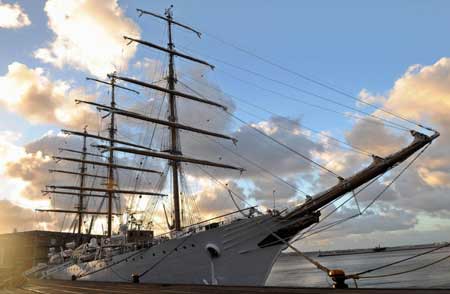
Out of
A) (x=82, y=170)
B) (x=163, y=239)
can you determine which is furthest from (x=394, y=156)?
(x=82, y=170)

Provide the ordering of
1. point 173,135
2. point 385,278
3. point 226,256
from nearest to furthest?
1. point 226,256
2. point 173,135
3. point 385,278

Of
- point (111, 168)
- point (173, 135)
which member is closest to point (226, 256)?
point (173, 135)

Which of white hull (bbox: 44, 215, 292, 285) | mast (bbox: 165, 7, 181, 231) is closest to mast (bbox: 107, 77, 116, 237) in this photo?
mast (bbox: 165, 7, 181, 231)

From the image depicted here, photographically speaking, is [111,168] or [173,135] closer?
[173,135]

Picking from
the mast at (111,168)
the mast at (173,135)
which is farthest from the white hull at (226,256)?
the mast at (111,168)

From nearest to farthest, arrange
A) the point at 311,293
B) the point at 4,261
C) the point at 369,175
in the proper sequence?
the point at 311,293 < the point at 369,175 < the point at 4,261

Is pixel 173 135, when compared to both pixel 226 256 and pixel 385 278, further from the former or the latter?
pixel 385 278

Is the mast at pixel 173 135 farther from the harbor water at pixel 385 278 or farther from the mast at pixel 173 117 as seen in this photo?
the harbor water at pixel 385 278

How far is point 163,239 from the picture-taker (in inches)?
1141

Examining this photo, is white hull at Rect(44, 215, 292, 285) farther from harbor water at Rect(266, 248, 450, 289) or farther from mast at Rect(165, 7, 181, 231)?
harbor water at Rect(266, 248, 450, 289)

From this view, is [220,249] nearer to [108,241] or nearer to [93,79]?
[108,241]

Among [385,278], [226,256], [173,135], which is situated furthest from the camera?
[385,278]

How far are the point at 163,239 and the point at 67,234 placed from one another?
5370cm

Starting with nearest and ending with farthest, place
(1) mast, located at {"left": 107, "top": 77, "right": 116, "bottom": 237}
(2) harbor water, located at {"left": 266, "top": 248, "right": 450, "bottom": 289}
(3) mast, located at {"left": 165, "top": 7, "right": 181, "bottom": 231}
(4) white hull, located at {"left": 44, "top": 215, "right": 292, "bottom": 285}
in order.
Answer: (4) white hull, located at {"left": 44, "top": 215, "right": 292, "bottom": 285}, (3) mast, located at {"left": 165, "top": 7, "right": 181, "bottom": 231}, (2) harbor water, located at {"left": 266, "top": 248, "right": 450, "bottom": 289}, (1) mast, located at {"left": 107, "top": 77, "right": 116, "bottom": 237}
